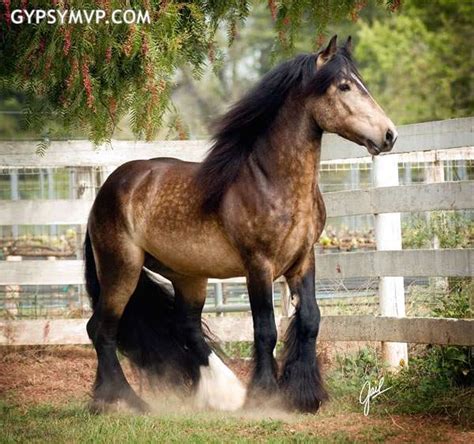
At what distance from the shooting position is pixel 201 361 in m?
7.52

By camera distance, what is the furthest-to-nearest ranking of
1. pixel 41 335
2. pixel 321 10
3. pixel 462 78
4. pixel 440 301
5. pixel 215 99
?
pixel 215 99, pixel 462 78, pixel 41 335, pixel 440 301, pixel 321 10

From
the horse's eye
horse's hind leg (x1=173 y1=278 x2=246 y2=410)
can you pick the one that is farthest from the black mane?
horse's hind leg (x1=173 y1=278 x2=246 y2=410)

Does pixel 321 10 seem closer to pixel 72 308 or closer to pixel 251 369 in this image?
pixel 251 369

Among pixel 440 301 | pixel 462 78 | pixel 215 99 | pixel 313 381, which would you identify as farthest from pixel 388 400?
pixel 215 99

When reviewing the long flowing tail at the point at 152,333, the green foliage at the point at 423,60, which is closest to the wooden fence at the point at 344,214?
the long flowing tail at the point at 152,333

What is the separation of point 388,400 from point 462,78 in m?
25.5

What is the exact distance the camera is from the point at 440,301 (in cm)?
771

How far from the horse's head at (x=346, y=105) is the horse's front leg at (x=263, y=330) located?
1017mm

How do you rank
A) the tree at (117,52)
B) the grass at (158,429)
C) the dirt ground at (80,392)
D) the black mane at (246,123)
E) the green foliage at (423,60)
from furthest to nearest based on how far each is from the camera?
1. the green foliage at (423,60)
2. the black mane at (246,123)
3. the dirt ground at (80,392)
4. the grass at (158,429)
5. the tree at (117,52)

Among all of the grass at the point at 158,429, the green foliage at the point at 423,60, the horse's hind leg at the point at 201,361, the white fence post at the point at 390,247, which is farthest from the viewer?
the green foliage at the point at 423,60

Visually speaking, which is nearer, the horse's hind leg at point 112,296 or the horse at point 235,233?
the horse at point 235,233

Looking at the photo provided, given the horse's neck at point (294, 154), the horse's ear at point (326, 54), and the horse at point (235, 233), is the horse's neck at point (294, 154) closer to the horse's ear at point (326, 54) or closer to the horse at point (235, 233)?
the horse at point (235, 233)

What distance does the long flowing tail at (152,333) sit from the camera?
7559 millimetres

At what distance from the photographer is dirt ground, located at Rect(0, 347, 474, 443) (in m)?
5.82
